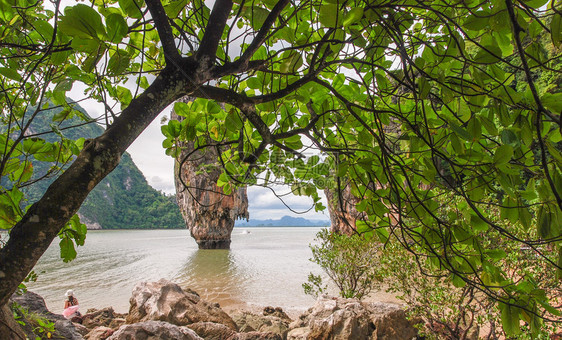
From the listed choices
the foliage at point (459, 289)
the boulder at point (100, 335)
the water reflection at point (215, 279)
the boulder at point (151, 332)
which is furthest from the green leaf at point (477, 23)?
the water reflection at point (215, 279)

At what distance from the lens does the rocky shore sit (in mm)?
3020

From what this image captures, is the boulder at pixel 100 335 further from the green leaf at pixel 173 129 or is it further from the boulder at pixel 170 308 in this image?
the green leaf at pixel 173 129

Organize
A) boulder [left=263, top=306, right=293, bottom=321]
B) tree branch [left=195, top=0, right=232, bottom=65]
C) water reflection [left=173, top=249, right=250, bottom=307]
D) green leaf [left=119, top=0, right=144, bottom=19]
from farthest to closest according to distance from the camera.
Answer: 1. water reflection [left=173, top=249, right=250, bottom=307]
2. boulder [left=263, top=306, right=293, bottom=321]
3. tree branch [left=195, top=0, right=232, bottom=65]
4. green leaf [left=119, top=0, right=144, bottom=19]

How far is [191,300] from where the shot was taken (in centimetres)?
533

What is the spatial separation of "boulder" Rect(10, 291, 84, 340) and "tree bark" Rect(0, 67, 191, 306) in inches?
105

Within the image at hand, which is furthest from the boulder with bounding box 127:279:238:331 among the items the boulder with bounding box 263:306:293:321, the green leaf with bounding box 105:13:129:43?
the green leaf with bounding box 105:13:129:43

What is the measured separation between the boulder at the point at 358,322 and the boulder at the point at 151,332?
192 centimetres

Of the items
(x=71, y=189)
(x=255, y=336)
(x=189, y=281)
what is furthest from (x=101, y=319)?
(x=71, y=189)

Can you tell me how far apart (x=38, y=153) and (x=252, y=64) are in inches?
34.6

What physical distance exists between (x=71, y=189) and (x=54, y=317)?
176 inches

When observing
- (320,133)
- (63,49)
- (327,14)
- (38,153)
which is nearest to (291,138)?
(320,133)

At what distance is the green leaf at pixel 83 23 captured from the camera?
0.56 meters

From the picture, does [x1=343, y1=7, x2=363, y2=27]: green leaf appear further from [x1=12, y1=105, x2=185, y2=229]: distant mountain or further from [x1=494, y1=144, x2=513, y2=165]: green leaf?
[x1=12, y1=105, x2=185, y2=229]: distant mountain

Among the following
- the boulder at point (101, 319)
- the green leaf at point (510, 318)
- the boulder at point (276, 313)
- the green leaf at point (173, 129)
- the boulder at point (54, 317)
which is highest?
the green leaf at point (173, 129)
